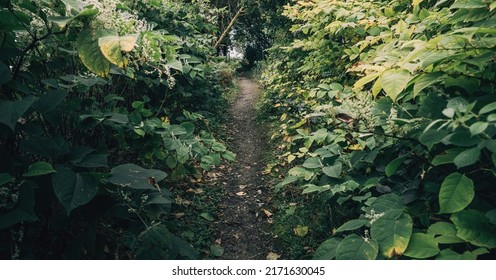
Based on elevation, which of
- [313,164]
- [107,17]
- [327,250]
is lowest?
[313,164]

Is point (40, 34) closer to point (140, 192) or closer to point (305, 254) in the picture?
point (140, 192)

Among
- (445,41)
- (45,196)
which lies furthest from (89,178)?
(445,41)

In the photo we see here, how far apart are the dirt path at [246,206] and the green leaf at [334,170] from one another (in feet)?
4.00

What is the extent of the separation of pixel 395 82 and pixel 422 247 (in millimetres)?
892

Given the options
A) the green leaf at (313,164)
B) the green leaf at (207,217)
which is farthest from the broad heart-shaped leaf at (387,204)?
the green leaf at (207,217)

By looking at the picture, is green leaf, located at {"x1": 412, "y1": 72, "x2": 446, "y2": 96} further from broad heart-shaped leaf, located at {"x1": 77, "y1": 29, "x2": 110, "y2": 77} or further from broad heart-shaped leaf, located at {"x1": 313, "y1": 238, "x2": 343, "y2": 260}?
broad heart-shaped leaf, located at {"x1": 77, "y1": 29, "x2": 110, "y2": 77}

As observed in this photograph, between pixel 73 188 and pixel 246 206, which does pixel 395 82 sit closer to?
pixel 73 188

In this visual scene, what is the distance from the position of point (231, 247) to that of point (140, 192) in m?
1.73

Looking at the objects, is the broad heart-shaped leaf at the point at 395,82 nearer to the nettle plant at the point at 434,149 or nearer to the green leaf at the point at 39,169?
the nettle plant at the point at 434,149

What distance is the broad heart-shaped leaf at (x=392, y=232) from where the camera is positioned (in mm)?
1498

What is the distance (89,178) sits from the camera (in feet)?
5.28

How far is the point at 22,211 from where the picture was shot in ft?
4.88

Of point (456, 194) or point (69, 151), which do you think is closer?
point (456, 194)

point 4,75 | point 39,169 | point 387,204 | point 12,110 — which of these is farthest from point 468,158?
point 4,75
